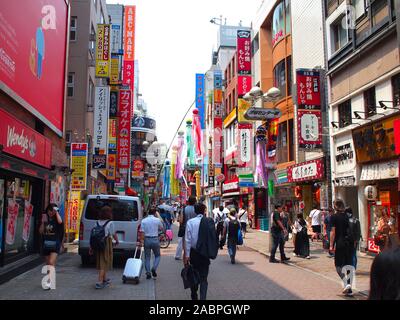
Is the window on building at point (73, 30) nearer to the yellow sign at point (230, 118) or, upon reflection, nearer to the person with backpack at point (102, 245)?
the person with backpack at point (102, 245)

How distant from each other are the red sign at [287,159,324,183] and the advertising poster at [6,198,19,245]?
42.2 feet

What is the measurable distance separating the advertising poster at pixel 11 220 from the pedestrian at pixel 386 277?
1007 cm

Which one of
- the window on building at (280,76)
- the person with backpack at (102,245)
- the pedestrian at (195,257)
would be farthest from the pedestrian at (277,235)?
the window on building at (280,76)

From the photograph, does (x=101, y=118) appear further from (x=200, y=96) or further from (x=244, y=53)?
(x=200, y=96)

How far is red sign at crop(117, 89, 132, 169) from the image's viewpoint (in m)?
30.4

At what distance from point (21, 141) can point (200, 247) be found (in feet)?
20.3

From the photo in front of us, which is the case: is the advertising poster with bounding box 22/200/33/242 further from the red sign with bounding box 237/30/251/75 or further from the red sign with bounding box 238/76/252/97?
the red sign with bounding box 237/30/251/75

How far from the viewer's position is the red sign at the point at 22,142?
9.35 meters

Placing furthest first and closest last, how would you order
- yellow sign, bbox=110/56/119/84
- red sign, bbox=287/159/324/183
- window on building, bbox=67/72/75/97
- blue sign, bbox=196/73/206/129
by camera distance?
1. blue sign, bbox=196/73/206/129
2. yellow sign, bbox=110/56/119/84
3. window on building, bbox=67/72/75/97
4. red sign, bbox=287/159/324/183

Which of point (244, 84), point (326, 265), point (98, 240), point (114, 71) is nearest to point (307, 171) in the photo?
point (326, 265)

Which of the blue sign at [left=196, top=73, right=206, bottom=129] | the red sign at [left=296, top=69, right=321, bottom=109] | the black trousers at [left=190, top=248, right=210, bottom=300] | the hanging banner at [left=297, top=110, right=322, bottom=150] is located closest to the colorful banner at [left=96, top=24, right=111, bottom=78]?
the red sign at [left=296, top=69, right=321, bottom=109]

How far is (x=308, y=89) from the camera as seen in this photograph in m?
19.7

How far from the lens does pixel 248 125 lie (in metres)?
32.8

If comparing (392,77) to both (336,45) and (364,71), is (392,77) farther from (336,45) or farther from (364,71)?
(336,45)
